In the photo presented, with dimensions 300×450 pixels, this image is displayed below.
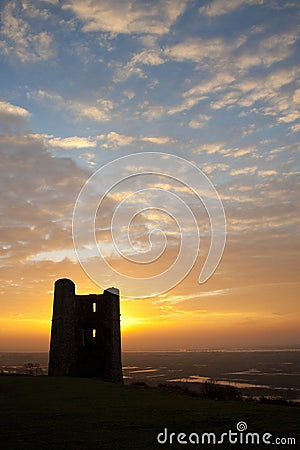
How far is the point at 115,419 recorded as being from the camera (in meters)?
13.7

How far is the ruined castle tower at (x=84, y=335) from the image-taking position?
3216 centimetres

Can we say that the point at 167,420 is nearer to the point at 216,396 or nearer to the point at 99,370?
the point at 216,396

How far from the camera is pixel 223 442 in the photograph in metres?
11.1

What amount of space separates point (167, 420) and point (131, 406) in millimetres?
2998

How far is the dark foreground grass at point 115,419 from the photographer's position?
11.1 metres

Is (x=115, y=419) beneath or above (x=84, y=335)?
beneath

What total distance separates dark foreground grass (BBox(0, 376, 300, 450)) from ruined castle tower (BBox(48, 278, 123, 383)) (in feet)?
40.7

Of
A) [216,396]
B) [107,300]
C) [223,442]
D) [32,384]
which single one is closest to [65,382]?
[32,384]

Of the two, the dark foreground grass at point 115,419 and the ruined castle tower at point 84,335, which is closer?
the dark foreground grass at point 115,419

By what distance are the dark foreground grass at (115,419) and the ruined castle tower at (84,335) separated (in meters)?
12.4

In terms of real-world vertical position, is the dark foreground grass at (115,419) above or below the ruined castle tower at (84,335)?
below

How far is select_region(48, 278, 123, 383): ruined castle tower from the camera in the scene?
32.2 m

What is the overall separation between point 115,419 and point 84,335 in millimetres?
20700

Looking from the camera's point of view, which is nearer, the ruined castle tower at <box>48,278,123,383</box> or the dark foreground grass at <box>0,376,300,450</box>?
the dark foreground grass at <box>0,376,300,450</box>
